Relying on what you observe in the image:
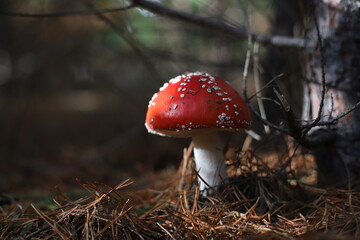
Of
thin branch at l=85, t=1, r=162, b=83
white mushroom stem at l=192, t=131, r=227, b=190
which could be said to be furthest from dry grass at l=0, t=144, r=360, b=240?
thin branch at l=85, t=1, r=162, b=83

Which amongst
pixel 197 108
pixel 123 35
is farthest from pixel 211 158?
pixel 123 35

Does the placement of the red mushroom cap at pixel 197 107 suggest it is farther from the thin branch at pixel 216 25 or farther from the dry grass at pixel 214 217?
the thin branch at pixel 216 25

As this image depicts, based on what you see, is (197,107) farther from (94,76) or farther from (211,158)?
(94,76)

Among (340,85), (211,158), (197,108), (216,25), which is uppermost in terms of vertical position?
(216,25)

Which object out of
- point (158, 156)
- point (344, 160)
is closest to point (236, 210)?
point (344, 160)

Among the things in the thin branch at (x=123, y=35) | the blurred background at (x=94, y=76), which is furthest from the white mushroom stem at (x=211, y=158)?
the thin branch at (x=123, y=35)

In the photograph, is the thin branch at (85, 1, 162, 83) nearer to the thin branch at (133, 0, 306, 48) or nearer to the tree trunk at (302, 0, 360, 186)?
the thin branch at (133, 0, 306, 48)
